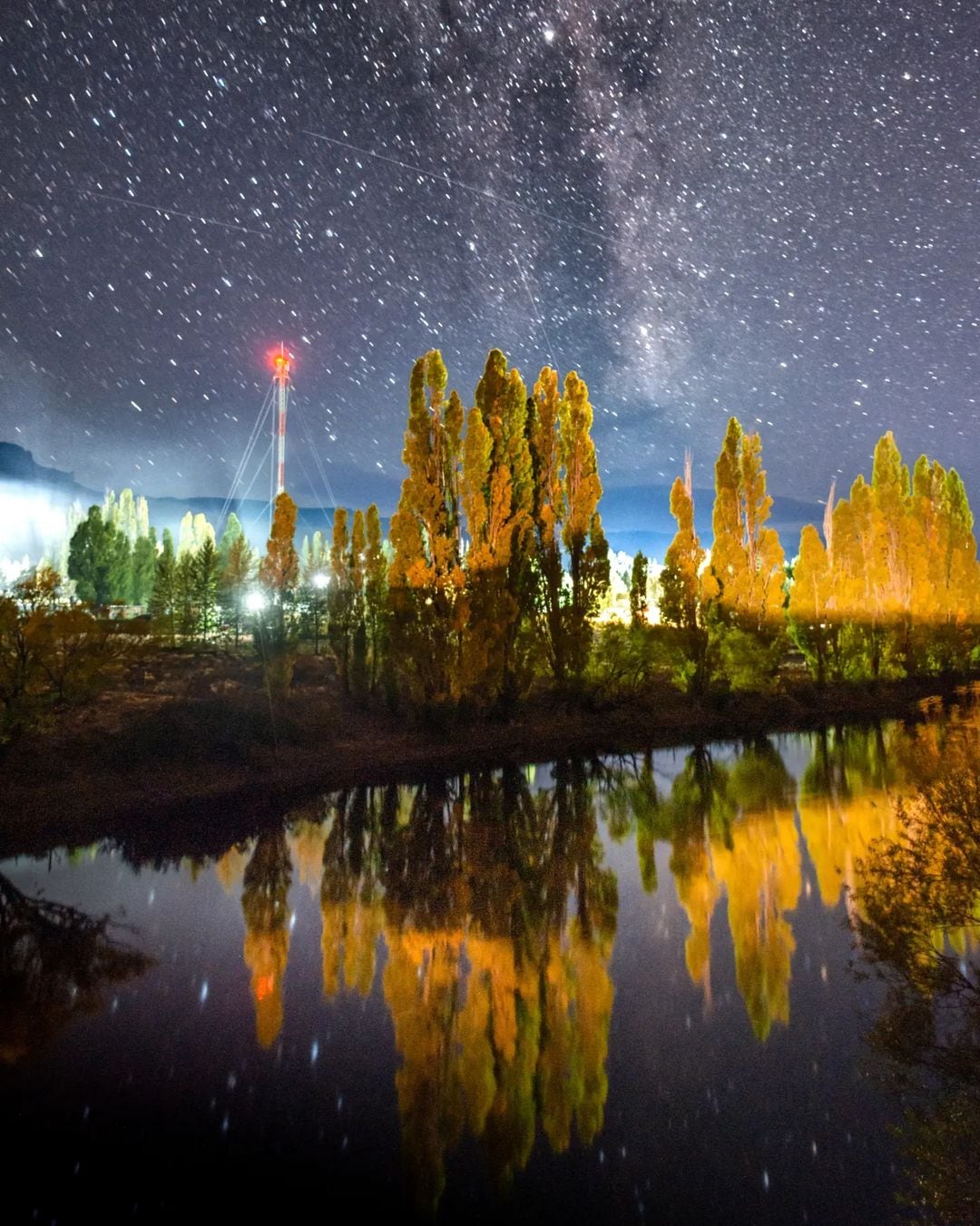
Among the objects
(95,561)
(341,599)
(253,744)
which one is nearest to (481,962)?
(253,744)

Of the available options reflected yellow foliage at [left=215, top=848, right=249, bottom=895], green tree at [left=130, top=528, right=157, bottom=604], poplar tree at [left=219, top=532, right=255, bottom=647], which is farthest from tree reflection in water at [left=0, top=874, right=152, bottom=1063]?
green tree at [left=130, top=528, right=157, bottom=604]

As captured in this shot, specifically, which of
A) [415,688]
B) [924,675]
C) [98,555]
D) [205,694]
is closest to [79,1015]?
[415,688]

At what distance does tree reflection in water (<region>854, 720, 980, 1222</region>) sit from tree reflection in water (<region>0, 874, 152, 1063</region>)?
512 centimetres

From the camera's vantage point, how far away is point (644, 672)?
824 inches

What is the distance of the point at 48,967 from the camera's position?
5.87 metres

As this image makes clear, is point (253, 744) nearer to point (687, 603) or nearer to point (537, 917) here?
point (537, 917)

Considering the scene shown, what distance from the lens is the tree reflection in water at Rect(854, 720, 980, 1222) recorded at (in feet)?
11.6

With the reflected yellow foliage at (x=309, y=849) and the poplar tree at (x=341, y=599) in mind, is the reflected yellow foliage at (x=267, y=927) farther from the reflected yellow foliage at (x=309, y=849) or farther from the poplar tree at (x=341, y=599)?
the poplar tree at (x=341, y=599)

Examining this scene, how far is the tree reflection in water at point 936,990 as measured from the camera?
11.6ft

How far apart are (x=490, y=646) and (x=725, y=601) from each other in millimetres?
9407

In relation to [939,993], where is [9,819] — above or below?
above

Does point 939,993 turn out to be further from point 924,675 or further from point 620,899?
point 924,675

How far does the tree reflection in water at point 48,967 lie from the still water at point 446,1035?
3 cm

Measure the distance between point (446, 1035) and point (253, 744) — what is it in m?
9.53
